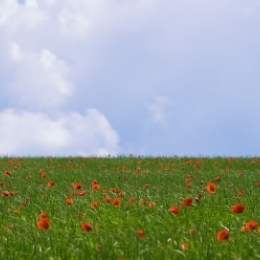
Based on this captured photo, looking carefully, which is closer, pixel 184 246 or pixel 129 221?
pixel 184 246

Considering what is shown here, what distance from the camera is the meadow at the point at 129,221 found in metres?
4.89

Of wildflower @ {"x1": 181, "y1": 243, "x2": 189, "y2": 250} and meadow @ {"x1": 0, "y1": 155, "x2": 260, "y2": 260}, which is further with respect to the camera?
meadow @ {"x1": 0, "y1": 155, "x2": 260, "y2": 260}

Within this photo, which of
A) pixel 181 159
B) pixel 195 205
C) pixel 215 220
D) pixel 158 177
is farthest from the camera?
pixel 181 159

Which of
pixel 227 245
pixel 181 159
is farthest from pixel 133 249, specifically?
pixel 181 159

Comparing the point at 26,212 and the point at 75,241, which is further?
the point at 26,212

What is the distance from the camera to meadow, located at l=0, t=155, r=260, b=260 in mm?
4895

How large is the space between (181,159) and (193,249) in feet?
45.5

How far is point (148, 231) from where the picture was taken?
5.97 meters

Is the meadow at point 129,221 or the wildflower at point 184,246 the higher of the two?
the meadow at point 129,221

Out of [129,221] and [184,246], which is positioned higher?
[129,221]

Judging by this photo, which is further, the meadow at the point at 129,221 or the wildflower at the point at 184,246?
the meadow at the point at 129,221

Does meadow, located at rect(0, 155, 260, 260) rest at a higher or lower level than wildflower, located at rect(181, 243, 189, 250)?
higher

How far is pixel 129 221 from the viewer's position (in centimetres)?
675

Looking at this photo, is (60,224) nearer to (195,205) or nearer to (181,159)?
(195,205)
